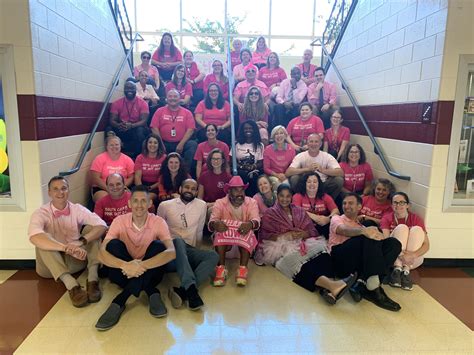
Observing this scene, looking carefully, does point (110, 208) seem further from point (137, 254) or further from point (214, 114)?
point (214, 114)

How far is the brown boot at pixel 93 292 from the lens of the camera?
9.52 feet

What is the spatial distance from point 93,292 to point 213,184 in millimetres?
1736

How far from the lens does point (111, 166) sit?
4.29 metres

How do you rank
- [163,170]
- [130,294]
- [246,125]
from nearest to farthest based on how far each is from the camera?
[130,294] < [163,170] < [246,125]

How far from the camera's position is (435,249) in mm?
3633

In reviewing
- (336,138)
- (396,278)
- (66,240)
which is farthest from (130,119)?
(396,278)

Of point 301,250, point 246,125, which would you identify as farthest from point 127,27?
point 301,250

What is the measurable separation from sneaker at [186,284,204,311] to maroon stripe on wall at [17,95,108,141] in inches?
73.4

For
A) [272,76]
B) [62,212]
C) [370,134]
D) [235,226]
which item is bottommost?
[235,226]

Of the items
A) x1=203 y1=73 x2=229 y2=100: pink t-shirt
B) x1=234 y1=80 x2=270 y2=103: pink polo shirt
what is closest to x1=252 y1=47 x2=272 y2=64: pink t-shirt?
x1=234 y1=80 x2=270 y2=103: pink polo shirt

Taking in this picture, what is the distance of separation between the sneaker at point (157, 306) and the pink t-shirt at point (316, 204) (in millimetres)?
1696

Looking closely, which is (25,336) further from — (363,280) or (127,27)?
(127,27)

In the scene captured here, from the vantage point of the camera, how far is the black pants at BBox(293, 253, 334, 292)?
3.08m

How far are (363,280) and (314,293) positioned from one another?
0.40 metres
